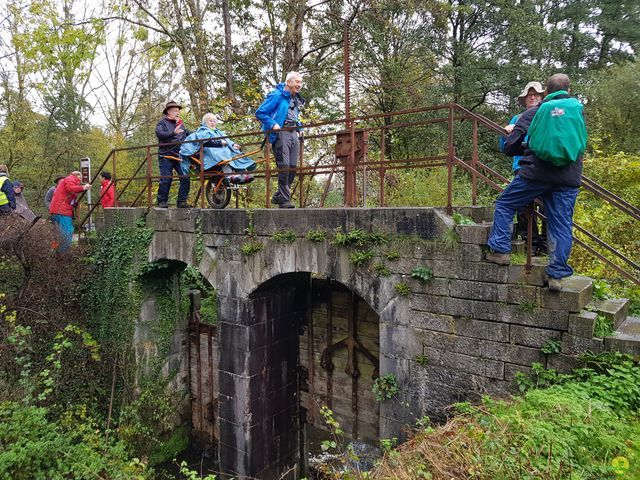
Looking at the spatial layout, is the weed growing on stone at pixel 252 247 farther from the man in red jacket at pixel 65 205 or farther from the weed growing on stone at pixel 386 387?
the man in red jacket at pixel 65 205

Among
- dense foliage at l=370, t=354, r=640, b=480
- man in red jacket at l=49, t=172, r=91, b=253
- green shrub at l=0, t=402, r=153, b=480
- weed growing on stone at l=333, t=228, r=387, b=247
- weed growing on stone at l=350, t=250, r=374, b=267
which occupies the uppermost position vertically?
man in red jacket at l=49, t=172, r=91, b=253

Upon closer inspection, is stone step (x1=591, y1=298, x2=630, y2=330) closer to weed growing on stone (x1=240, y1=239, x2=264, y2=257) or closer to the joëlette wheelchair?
weed growing on stone (x1=240, y1=239, x2=264, y2=257)

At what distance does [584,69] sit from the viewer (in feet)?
53.3

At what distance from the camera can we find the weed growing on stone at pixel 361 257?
16.7 feet

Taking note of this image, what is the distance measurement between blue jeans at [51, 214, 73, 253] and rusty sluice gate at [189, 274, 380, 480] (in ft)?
14.3

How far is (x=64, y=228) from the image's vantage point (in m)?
9.46

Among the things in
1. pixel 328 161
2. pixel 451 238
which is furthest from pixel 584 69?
pixel 451 238

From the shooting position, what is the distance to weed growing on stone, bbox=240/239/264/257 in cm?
623

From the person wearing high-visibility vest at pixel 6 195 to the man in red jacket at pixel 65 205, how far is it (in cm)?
86

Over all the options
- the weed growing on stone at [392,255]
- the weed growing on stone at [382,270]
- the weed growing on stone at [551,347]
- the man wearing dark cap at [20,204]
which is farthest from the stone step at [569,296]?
the man wearing dark cap at [20,204]

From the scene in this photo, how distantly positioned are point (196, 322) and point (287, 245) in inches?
192

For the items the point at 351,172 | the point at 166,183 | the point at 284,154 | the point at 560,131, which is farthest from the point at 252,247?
the point at 560,131

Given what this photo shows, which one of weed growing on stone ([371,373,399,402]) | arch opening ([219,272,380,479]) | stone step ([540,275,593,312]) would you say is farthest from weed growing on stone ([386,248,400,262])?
arch opening ([219,272,380,479])

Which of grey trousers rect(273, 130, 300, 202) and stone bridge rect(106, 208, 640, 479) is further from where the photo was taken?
grey trousers rect(273, 130, 300, 202)
